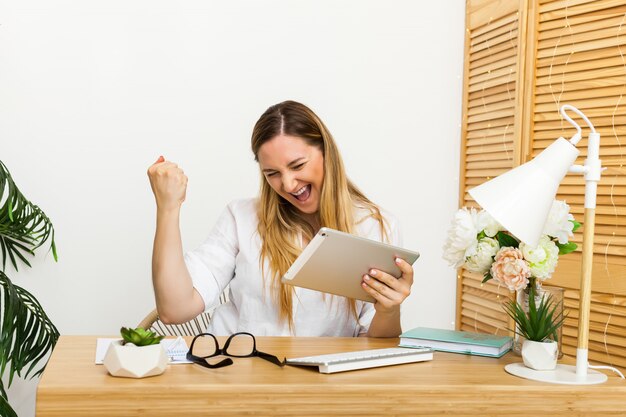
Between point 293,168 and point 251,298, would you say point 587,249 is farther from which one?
point 251,298

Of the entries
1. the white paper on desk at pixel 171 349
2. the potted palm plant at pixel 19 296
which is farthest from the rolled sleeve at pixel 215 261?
the potted palm plant at pixel 19 296

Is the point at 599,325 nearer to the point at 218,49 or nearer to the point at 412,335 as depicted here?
the point at 412,335

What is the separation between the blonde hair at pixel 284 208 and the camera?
A: 2.24 metres

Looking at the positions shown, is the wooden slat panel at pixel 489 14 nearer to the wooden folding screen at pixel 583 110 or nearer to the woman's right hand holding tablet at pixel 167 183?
the wooden folding screen at pixel 583 110

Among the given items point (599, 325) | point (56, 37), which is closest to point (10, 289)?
point (56, 37)

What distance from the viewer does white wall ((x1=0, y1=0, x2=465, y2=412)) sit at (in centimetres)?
296

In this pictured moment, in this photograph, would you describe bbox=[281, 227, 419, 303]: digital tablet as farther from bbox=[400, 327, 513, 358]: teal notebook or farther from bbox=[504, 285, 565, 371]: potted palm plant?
bbox=[504, 285, 565, 371]: potted palm plant

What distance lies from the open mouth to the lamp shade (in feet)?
2.90

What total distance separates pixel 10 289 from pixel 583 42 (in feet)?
7.51

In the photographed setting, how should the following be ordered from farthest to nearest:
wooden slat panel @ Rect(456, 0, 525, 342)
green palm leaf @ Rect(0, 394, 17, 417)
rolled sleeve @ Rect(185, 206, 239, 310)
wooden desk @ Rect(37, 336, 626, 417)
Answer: wooden slat panel @ Rect(456, 0, 525, 342) < green palm leaf @ Rect(0, 394, 17, 417) < rolled sleeve @ Rect(185, 206, 239, 310) < wooden desk @ Rect(37, 336, 626, 417)

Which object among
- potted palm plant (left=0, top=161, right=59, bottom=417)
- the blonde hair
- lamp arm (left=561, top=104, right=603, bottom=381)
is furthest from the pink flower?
potted palm plant (left=0, top=161, right=59, bottom=417)

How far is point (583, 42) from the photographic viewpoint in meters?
2.86

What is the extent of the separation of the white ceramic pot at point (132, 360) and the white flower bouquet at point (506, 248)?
2.32 feet

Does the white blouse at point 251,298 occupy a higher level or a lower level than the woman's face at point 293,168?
lower
